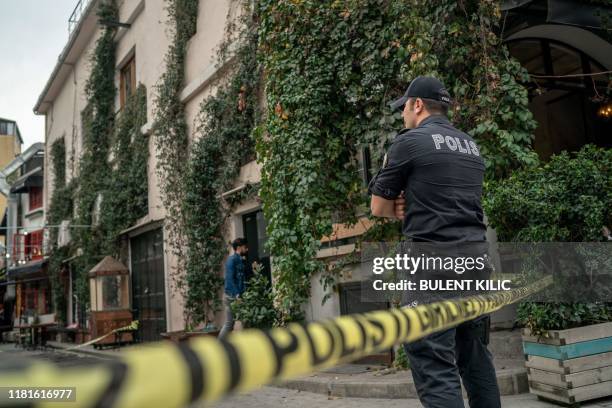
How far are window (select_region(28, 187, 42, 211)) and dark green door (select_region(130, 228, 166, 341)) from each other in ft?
47.9

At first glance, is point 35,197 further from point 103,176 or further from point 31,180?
point 103,176

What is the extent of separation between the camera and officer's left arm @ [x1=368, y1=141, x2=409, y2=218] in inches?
98.2

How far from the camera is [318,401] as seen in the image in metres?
5.19

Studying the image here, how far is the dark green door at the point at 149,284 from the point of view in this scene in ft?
39.8

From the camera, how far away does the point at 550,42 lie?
7.72 metres

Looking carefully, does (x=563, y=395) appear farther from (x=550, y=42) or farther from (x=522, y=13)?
(x=550, y=42)

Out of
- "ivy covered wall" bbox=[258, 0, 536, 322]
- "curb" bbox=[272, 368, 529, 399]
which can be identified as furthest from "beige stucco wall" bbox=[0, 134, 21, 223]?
"curb" bbox=[272, 368, 529, 399]

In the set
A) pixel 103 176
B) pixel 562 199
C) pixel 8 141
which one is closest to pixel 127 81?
pixel 103 176

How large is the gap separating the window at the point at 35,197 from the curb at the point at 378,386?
2396 cm

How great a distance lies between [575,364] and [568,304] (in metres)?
0.45

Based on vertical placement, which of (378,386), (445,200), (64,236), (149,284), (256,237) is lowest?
(378,386)

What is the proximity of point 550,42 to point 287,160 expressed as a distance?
444cm

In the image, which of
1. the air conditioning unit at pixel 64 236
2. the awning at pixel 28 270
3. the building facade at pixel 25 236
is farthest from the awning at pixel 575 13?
the building facade at pixel 25 236

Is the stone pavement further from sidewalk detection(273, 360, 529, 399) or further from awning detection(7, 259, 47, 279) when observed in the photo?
awning detection(7, 259, 47, 279)
